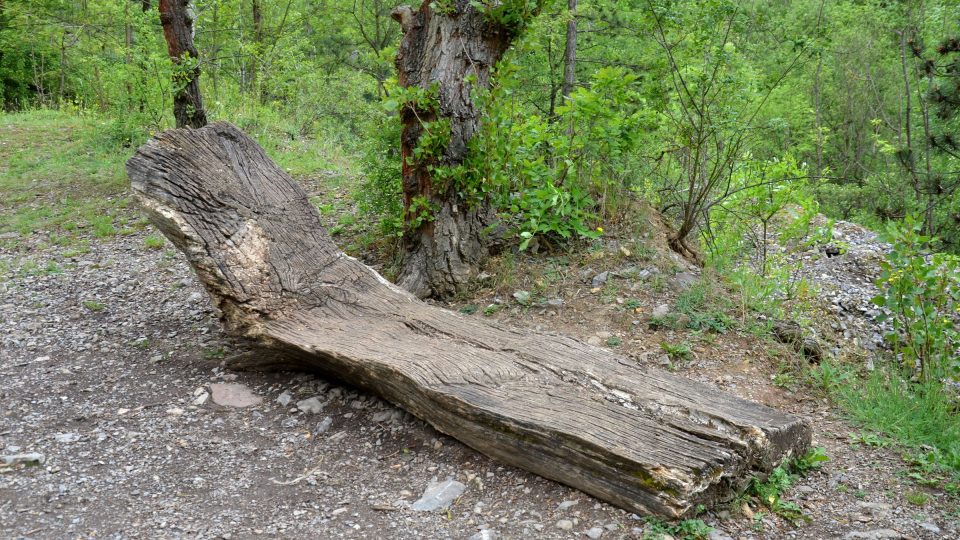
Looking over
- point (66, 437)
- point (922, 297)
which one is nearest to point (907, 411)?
point (922, 297)

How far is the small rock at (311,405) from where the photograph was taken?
4137 mm

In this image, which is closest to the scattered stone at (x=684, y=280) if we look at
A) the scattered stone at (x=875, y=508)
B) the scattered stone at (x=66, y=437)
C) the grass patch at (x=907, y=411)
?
the grass patch at (x=907, y=411)

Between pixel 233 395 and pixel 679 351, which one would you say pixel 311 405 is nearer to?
pixel 233 395

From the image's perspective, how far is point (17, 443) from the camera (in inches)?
145

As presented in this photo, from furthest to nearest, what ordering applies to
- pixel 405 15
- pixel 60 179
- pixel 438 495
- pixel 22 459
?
pixel 60 179 → pixel 405 15 → pixel 22 459 → pixel 438 495

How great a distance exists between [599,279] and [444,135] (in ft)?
5.42

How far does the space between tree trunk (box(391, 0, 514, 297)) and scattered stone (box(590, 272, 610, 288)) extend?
35.4 inches

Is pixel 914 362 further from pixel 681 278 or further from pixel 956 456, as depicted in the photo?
pixel 681 278

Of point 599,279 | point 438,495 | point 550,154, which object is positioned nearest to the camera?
point 438,495

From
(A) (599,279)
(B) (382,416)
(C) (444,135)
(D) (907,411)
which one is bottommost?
(B) (382,416)

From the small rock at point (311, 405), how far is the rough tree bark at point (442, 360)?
0.64 ft

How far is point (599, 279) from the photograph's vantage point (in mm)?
5367

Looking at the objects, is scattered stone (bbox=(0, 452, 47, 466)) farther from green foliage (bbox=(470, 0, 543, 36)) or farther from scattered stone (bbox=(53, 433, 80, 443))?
green foliage (bbox=(470, 0, 543, 36))

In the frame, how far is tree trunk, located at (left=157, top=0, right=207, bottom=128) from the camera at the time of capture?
7859 millimetres
